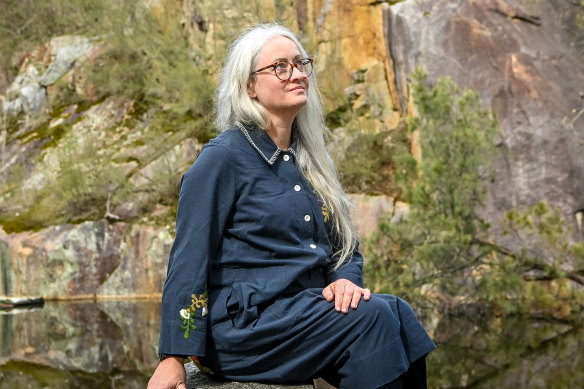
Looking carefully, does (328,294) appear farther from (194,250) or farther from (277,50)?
(277,50)

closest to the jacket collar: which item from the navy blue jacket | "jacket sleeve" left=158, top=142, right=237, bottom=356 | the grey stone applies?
the navy blue jacket

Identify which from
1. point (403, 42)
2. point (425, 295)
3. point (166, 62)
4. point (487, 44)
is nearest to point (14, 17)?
point (166, 62)

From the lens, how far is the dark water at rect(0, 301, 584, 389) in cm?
719

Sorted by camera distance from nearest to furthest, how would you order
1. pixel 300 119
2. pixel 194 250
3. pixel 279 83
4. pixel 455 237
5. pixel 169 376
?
1. pixel 169 376
2. pixel 194 250
3. pixel 279 83
4. pixel 300 119
5. pixel 455 237

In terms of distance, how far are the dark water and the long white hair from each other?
4488 mm

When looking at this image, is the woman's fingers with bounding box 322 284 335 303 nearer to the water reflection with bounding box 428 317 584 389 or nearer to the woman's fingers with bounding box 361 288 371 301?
the woman's fingers with bounding box 361 288 371 301

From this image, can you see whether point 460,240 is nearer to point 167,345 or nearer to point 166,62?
point 167,345

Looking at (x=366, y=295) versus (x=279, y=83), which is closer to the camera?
(x=366, y=295)

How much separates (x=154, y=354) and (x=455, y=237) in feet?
10.8

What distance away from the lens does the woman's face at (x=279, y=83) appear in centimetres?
264

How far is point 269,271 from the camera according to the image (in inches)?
97.0

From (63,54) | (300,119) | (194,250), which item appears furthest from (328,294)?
(63,54)

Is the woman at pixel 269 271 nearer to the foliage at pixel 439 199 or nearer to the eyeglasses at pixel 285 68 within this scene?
the eyeglasses at pixel 285 68

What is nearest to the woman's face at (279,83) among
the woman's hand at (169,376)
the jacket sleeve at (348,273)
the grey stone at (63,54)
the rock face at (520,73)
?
the jacket sleeve at (348,273)
